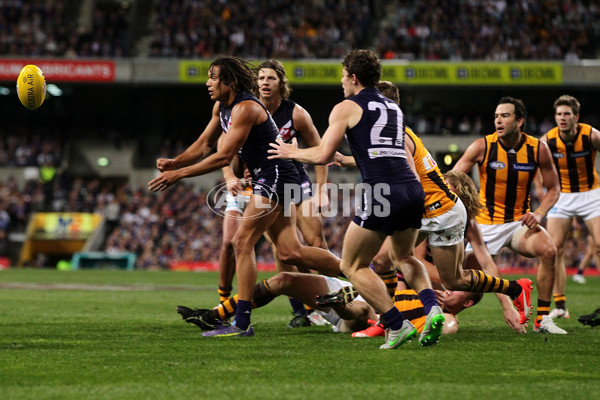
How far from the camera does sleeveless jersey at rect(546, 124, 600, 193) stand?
9812 millimetres

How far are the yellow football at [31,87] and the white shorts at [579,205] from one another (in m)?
6.18

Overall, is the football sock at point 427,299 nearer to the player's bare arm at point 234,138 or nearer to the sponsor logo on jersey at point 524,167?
the player's bare arm at point 234,138

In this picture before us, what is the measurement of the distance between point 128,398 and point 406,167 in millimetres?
2862

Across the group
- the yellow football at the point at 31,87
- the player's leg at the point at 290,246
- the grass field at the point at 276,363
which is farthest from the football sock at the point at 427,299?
the yellow football at the point at 31,87

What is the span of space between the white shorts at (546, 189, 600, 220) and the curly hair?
A: 4673 millimetres

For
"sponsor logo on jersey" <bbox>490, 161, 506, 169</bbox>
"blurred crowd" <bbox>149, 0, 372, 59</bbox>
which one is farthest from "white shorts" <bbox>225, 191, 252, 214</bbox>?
"blurred crowd" <bbox>149, 0, 372, 59</bbox>

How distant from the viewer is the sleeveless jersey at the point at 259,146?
24.0 feet

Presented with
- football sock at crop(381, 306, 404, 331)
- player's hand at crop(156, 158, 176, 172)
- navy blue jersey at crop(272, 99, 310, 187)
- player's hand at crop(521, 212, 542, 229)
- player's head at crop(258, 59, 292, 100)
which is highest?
player's head at crop(258, 59, 292, 100)

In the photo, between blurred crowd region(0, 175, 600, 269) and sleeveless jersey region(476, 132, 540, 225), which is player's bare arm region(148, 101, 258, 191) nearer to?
sleeveless jersey region(476, 132, 540, 225)

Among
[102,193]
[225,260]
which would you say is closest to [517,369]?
[225,260]

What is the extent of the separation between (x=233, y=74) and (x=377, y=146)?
6.41 ft

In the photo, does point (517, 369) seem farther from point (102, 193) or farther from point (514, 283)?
point (102, 193)

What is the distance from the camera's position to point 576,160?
392 inches

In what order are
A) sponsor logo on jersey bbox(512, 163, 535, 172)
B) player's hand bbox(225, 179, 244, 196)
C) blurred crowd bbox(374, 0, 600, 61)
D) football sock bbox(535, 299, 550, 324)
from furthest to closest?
blurred crowd bbox(374, 0, 600, 61), player's hand bbox(225, 179, 244, 196), sponsor logo on jersey bbox(512, 163, 535, 172), football sock bbox(535, 299, 550, 324)
